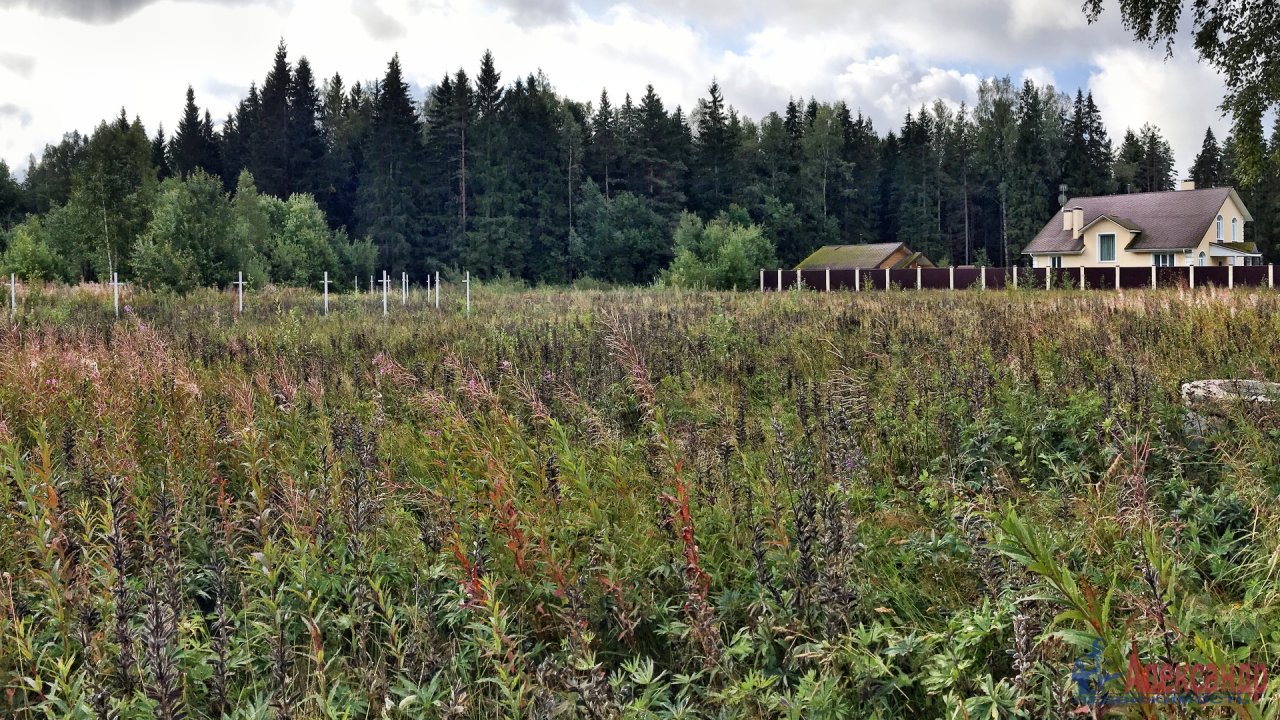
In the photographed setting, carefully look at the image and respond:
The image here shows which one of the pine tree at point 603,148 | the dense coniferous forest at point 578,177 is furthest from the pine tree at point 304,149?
the pine tree at point 603,148

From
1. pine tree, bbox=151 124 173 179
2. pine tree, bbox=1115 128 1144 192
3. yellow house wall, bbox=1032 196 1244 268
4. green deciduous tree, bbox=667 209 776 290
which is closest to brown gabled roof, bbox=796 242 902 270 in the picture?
green deciduous tree, bbox=667 209 776 290

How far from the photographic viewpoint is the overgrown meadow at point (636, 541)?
2.43 m

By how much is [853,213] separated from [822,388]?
63792 mm

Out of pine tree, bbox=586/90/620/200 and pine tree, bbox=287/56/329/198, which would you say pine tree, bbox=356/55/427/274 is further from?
pine tree, bbox=586/90/620/200

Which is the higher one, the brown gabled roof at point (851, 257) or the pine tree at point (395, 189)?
the pine tree at point (395, 189)

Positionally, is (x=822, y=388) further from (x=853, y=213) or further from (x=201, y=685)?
(x=853, y=213)

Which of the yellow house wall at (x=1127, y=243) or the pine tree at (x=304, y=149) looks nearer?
the yellow house wall at (x=1127, y=243)

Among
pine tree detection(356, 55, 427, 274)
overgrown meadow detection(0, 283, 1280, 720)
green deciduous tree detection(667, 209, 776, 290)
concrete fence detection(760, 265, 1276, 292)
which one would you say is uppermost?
pine tree detection(356, 55, 427, 274)

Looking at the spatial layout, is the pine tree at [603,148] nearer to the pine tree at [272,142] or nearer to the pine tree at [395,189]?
the pine tree at [395,189]

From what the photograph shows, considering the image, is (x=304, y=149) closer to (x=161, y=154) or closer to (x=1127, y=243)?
(x=161, y=154)

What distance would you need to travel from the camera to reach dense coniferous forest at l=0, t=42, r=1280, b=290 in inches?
1908

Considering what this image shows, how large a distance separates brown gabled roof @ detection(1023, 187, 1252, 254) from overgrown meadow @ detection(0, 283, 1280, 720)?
4564 cm

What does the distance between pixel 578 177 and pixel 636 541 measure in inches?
2183

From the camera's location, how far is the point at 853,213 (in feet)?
219
